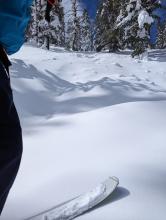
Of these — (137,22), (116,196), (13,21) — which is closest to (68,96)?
(116,196)

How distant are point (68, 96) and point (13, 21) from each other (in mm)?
5995

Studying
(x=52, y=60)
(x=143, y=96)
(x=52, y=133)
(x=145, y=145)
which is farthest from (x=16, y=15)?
(x=52, y=60)

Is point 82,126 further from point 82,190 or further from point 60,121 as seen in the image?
point 82,190

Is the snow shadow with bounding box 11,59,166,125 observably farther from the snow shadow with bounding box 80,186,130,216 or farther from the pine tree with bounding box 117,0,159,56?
the pine tree with bounding box 117,0,159,56

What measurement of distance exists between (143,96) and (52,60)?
6.28m

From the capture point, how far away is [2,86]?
159 cm

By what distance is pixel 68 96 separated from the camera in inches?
304

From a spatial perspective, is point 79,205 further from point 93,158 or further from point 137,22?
point 137,22

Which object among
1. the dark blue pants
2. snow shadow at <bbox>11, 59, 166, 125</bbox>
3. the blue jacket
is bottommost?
snow shadow at <bbox>11, 59, 166, 125</bbox>

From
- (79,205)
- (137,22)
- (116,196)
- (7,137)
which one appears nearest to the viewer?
(7,137)

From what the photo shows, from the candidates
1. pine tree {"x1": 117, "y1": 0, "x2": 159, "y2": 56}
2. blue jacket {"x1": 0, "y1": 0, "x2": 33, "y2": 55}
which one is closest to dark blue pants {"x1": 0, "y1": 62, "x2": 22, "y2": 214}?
blue jacket {"x1": 0, "y1": 0, "x2": 33, "y2": 55}

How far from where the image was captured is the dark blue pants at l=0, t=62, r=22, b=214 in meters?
1.61

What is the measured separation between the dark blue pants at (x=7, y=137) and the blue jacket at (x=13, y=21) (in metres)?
0.14

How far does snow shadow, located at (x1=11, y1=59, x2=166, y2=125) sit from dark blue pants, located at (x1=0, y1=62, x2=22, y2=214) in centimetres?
444
